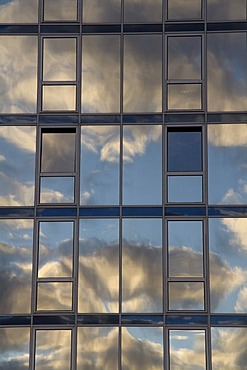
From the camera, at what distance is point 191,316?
907 inches

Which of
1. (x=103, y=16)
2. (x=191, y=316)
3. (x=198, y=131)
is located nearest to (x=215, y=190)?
(x=198, y=131)

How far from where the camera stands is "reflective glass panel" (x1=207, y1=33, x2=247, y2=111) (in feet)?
79.7

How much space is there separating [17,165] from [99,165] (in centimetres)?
199

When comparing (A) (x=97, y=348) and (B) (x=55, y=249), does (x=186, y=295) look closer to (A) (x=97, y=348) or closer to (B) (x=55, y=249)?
(A) (x=97, y=348)

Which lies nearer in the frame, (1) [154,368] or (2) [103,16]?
(1) [154,368]

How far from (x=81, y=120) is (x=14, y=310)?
4888 millimetres

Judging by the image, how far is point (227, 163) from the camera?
78.6 feet

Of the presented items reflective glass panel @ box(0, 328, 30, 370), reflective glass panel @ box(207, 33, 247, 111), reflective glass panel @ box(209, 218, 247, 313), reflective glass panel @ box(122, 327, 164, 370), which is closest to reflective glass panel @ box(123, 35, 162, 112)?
reflective glass panel @ box(207, 33, 247, 111)

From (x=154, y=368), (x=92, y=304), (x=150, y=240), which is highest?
(x=150, y=240)

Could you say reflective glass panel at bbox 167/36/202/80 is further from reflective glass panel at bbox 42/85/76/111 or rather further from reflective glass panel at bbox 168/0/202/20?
reflective glass panel at bbox 42/85/76/111

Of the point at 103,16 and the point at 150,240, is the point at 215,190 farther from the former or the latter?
the point at 103,16

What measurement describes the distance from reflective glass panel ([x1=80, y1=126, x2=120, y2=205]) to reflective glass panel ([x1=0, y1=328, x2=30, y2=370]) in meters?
3.43

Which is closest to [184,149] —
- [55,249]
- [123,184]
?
[123,184]

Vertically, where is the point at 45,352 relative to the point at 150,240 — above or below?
below
